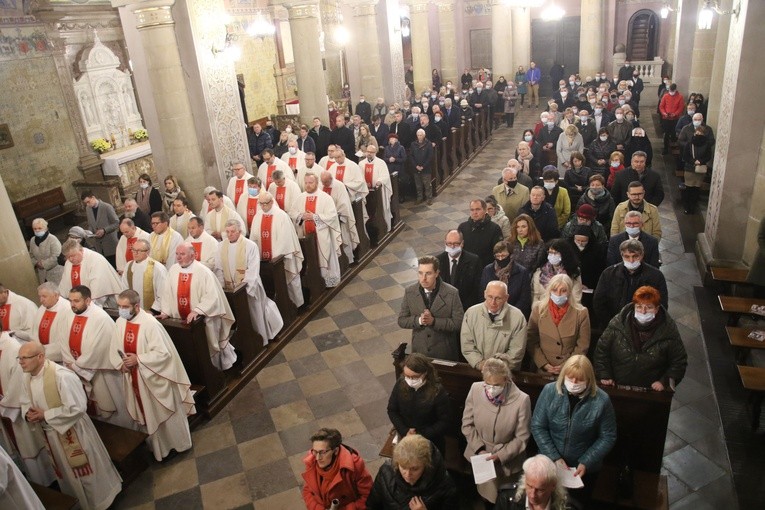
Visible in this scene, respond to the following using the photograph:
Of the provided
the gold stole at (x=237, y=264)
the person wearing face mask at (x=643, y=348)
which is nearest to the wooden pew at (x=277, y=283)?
the gold stole at (x=237, y=264)

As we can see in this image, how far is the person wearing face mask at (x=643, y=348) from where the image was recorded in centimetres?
454

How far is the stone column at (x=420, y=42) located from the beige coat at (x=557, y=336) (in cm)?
1628

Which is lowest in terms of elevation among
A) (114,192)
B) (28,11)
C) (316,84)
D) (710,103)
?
(114,192)

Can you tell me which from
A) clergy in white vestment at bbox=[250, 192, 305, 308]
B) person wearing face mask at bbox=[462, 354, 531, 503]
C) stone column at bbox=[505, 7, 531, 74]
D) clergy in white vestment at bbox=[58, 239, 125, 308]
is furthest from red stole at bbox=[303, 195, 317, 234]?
stone column at bbox=[505, 7, 531, 74]

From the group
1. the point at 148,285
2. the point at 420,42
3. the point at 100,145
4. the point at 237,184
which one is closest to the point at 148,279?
the point at 148,285

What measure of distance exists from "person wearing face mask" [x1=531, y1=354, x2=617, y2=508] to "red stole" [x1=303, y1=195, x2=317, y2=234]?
5.00m

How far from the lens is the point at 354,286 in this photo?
30.0ft

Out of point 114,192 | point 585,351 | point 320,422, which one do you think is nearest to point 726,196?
point 585,351

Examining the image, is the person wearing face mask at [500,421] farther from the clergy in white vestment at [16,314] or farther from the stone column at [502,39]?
the stone column at [502,39]

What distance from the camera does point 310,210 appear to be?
8625mm

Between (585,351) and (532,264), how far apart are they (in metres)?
1.31

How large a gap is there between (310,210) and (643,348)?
5.13 meters

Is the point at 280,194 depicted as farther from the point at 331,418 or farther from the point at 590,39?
the point at 590,39

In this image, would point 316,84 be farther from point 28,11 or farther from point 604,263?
point 604,263
